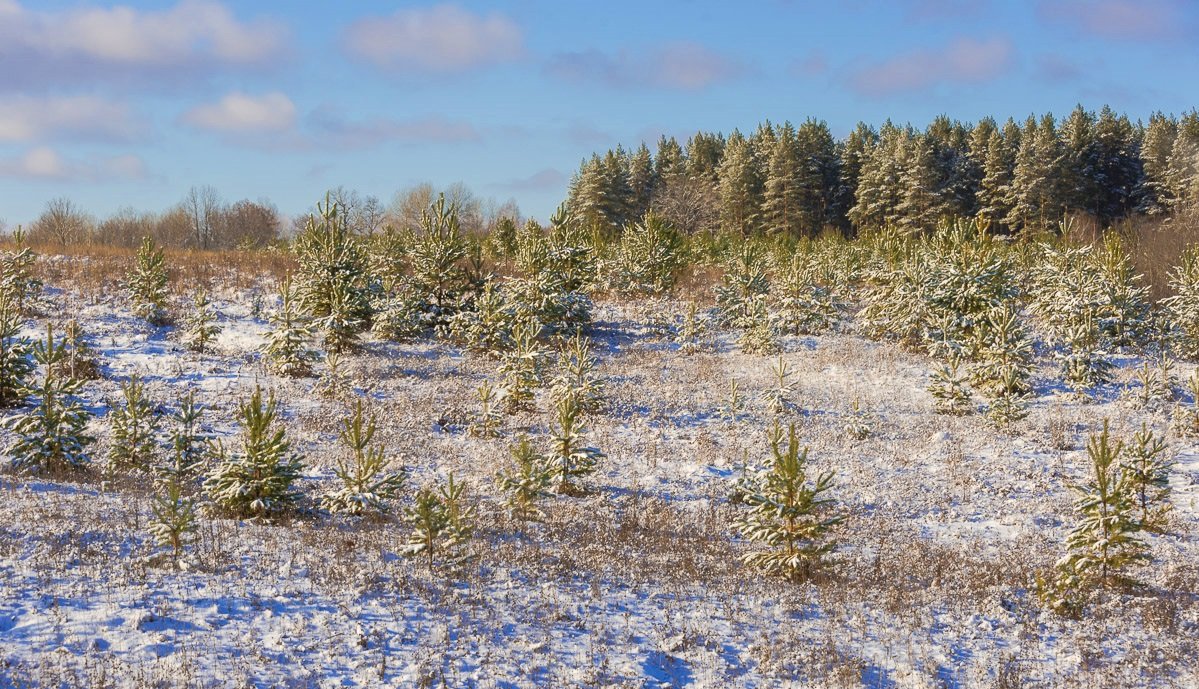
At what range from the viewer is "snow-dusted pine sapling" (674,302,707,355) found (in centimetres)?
2323

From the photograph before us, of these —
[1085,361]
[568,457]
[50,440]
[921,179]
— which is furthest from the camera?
[921,179]

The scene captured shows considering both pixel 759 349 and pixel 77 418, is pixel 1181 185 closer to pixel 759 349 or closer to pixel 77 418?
pixel 759 349

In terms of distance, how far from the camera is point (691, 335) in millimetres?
23812

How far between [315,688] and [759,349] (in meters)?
18.0

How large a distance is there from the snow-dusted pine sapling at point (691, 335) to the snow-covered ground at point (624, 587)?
720 centimetres

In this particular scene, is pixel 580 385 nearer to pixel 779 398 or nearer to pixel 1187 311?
pixel 779 398

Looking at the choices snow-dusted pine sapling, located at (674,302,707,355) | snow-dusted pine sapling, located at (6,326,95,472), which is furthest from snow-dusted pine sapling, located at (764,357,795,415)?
snow-dusted pine sapling, located at (6,326,95,472)

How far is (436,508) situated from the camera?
1069 cm

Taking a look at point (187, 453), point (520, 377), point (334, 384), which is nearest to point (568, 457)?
point (520, 377)

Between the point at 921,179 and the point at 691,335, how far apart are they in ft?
135

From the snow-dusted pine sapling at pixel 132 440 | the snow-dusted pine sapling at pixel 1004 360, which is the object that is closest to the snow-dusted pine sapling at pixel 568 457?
the snow-dusted pine sapling at pixel 132 440

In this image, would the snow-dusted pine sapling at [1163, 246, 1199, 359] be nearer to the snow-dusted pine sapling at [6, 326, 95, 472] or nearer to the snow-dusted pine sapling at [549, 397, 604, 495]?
the snow-dusted pine sapling at [549, 397, 604, 495]

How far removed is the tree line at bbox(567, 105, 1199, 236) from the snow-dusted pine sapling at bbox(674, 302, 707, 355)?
31.7 meters

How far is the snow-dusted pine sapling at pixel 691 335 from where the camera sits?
23234mm
